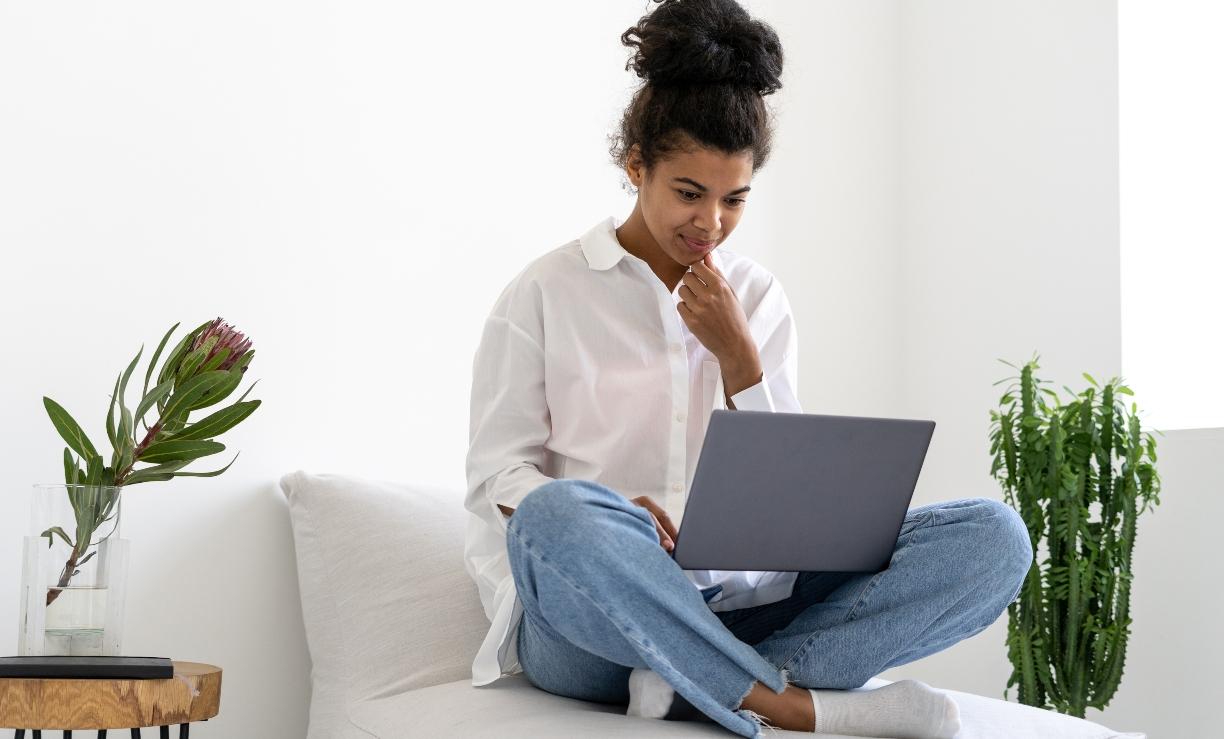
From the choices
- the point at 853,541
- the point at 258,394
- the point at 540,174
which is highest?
the point at 540,174

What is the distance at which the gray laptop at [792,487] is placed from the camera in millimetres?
1284

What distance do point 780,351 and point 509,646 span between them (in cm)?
57

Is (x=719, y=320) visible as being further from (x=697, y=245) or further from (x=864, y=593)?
(x=864, y=593)

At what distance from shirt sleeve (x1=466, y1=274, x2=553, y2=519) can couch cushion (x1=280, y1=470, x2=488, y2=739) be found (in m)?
0.27

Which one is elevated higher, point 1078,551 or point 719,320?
point 719,320

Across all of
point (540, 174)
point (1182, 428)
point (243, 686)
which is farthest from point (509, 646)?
point (1182, 428)

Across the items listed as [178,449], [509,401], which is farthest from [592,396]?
[178,449]

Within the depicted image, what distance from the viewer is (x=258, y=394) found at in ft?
6.64

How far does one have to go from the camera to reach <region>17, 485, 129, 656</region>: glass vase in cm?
154

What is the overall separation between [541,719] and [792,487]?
38 cm

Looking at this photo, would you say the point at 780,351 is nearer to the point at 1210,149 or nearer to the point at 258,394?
the point at 258,394

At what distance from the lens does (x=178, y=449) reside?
5.44 feet

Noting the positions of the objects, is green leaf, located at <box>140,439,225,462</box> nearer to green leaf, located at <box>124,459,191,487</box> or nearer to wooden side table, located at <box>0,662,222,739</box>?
green leaf, located at <box>124,459,191,487</box>

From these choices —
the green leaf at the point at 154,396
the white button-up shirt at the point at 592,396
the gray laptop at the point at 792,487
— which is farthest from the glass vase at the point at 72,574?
the gray laptop at the point at 792,487
